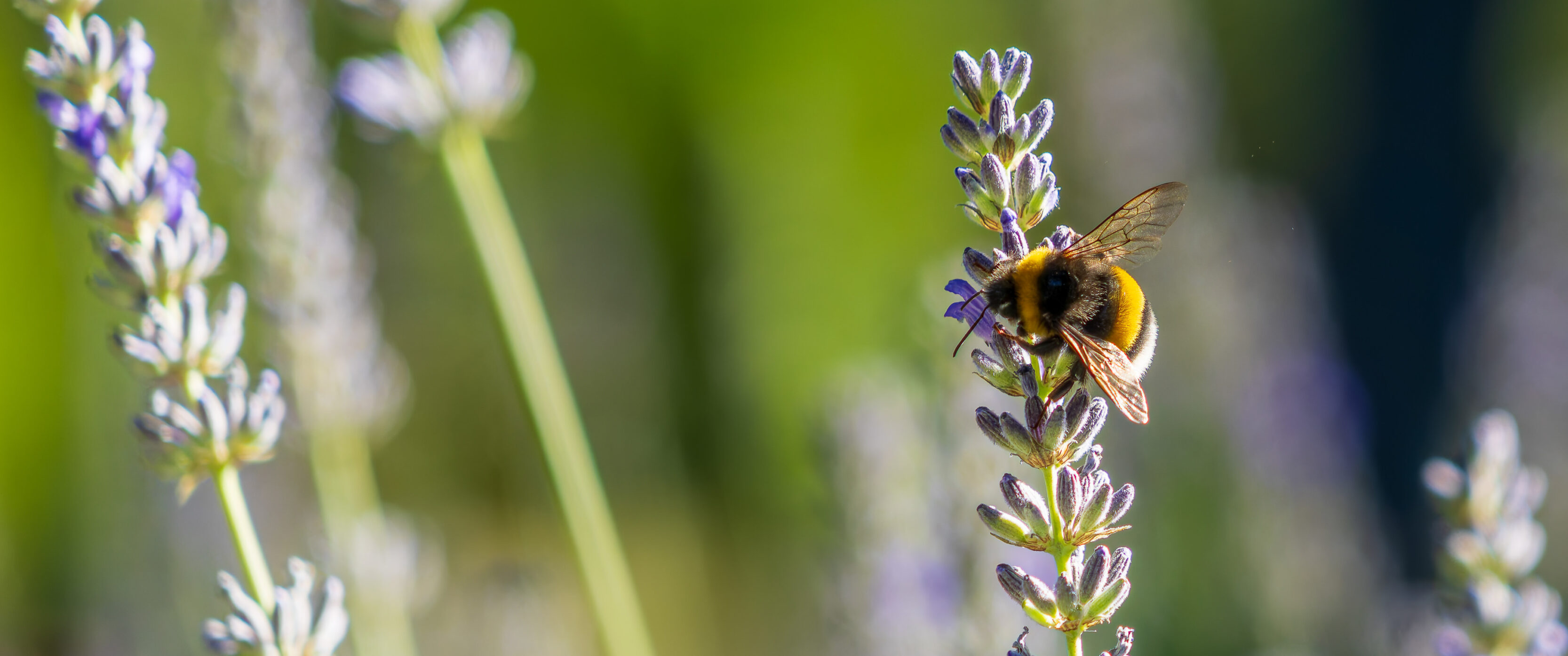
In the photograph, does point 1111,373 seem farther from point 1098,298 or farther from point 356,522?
point 356,522

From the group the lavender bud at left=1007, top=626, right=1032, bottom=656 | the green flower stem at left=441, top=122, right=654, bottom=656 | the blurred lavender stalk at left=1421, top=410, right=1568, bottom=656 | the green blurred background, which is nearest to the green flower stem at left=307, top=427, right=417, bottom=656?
the green blurred background

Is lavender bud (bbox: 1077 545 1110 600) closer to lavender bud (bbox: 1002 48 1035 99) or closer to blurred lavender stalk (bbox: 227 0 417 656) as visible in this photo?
lavender bud (bbox: 1002 48 1035 99)

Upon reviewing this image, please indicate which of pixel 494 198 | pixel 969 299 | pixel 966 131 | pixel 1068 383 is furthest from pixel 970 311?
pixel 494 198

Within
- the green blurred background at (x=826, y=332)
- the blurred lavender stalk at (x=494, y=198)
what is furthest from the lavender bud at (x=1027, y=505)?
the green blurred background at (x=826, y=332)

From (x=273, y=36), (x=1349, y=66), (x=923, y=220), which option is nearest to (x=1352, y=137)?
(x=1349, y=66)

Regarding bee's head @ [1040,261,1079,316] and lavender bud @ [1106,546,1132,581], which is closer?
lavender bud @ [1106,546,1132,581]

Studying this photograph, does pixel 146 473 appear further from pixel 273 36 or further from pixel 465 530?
pixel 465 530

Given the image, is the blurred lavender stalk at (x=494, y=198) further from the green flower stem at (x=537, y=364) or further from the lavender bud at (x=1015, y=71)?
the lavender bud at (x=1015, y=71)
